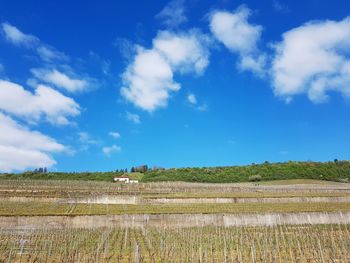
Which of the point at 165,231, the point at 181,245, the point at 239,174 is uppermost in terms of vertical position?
the point at 239,174

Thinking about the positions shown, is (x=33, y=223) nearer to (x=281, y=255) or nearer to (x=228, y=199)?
(x=281, y=255)

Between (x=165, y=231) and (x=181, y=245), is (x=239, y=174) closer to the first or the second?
(x=165, y=231)

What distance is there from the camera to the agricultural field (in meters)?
29.4

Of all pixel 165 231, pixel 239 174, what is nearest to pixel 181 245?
pixel 165 231

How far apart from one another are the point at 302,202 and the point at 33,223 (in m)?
40.4

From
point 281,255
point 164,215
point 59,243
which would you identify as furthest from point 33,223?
point 281,255

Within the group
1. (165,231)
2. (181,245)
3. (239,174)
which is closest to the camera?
(181,245)

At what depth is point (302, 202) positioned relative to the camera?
62.9 m

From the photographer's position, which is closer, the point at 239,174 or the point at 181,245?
the point at 181,245

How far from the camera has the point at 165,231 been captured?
40.4 meters

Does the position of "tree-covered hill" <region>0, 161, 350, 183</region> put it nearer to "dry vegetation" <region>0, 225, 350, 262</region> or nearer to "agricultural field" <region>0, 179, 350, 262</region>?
"agricultural field" <region>0, 179, 350, 262</region>

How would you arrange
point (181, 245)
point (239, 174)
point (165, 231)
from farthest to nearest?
point (239, 174) < point (165, 231) < point (181, 245)

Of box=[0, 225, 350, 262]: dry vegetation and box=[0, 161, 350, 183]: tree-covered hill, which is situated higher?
box=[0, 161, 350, 183]: tree-covered hill

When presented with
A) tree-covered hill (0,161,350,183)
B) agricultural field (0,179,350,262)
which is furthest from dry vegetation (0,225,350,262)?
tree-covered hill (0,161,350,183)
